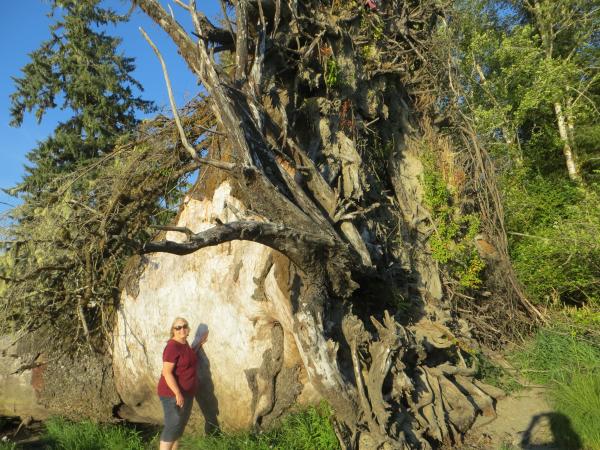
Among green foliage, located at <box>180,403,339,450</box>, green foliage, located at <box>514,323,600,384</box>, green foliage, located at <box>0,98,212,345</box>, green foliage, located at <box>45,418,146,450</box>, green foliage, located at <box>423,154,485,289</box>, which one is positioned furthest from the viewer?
green foliage, located at <box>423,154,485,289</box>

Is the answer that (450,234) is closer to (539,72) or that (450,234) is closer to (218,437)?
(218,437)

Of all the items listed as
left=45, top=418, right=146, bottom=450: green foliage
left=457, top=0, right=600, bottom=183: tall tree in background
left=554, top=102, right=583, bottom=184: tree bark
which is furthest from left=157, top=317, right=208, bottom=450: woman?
left=554, top=102, right=583, bottom=184: tree bark

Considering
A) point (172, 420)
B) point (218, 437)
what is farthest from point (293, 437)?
point (172, 420)

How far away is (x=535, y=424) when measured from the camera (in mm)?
5363

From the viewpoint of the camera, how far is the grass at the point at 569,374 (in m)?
4.62

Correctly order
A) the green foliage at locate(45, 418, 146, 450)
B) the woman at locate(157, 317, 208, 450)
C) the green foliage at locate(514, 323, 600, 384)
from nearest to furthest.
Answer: the woman at locate(157, 317, 208, 450) < the green foliage at locate(45, 418, 146, 450) < the green foliage at locate(514, 323, 600, 384)

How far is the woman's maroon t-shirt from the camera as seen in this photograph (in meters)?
4.82

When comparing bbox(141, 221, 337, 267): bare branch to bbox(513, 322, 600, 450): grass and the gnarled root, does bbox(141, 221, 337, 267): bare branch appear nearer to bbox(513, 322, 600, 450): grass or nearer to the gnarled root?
the gnarled root

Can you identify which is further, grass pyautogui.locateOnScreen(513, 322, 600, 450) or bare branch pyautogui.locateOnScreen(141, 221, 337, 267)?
grass pyautogui.locateOnScreen(513, 322, 600, 450)

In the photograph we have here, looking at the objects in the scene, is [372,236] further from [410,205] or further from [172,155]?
[172,155]

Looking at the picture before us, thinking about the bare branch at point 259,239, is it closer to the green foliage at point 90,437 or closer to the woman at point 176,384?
the woman at point 176,384

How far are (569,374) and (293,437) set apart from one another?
399 centimetres

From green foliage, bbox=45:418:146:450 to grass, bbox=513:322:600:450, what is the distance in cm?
485

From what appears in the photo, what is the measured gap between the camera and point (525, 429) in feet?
17.4
